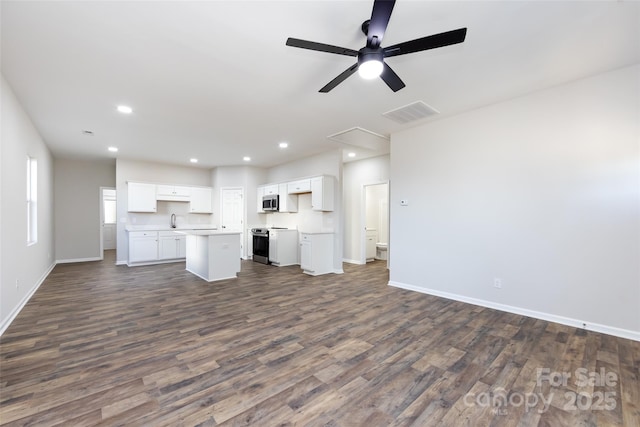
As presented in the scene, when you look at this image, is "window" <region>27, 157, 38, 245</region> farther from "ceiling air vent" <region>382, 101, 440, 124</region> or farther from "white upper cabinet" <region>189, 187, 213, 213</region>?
"ceiling air vent" <region>382, 101, 440, 124</region>

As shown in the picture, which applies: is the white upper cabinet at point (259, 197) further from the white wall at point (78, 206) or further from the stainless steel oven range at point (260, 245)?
the white wall at point (78, 206)

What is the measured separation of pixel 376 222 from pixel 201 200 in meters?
5.25

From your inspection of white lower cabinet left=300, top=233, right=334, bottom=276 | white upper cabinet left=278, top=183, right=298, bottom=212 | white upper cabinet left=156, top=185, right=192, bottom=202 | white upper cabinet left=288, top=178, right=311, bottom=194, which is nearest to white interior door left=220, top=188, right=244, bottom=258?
white upper cabinet left=156, top=185, right=192, bottom=202

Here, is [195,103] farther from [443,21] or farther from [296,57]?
[443,21]

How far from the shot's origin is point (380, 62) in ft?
6.70

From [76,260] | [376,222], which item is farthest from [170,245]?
[376,222]

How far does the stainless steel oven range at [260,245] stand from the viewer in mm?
6880

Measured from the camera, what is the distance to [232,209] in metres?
7.87

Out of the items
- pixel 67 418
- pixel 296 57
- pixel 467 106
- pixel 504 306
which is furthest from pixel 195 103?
pixel 504 306

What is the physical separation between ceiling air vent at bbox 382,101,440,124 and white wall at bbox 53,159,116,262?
298 inches

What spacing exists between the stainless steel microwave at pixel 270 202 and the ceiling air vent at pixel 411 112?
3.96 metres

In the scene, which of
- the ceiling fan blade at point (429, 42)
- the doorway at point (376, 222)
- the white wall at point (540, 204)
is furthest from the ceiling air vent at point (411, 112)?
the doorway at point (376, 222)

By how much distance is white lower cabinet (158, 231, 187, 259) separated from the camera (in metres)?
6.93

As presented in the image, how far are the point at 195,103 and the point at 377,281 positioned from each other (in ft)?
13.8
